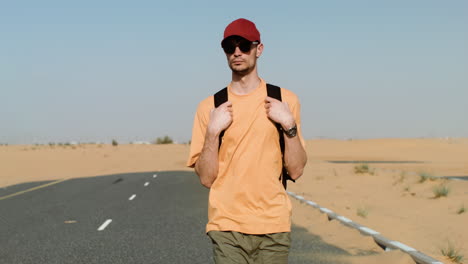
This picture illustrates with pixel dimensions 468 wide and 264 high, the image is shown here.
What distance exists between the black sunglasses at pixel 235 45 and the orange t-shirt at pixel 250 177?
1.00 ft

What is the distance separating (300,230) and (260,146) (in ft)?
26.2

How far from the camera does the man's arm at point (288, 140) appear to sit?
346 cm

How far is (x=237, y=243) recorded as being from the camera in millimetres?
3500

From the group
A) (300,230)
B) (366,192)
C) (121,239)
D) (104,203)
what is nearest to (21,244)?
(121,239)

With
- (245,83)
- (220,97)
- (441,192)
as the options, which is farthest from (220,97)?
(441,192)

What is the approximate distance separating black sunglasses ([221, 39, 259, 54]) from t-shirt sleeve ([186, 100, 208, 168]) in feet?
1.27

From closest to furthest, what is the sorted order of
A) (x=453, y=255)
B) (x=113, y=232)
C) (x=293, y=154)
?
(x=293, y=154), (x=453, y=255), (x=113, y=232)

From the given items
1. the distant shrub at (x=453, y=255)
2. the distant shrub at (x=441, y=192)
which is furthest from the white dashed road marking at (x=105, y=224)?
the distant shrub at (x=441, y=192)

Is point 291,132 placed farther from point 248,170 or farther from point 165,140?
point 165,140

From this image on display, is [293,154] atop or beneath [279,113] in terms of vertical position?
beneath

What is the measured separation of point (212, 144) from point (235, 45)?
Answer: 2.14ft

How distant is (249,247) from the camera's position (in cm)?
350

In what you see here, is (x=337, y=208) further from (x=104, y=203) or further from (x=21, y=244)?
(x=21, y=244)

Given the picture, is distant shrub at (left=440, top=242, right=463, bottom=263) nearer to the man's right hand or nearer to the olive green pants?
the olive green pants
